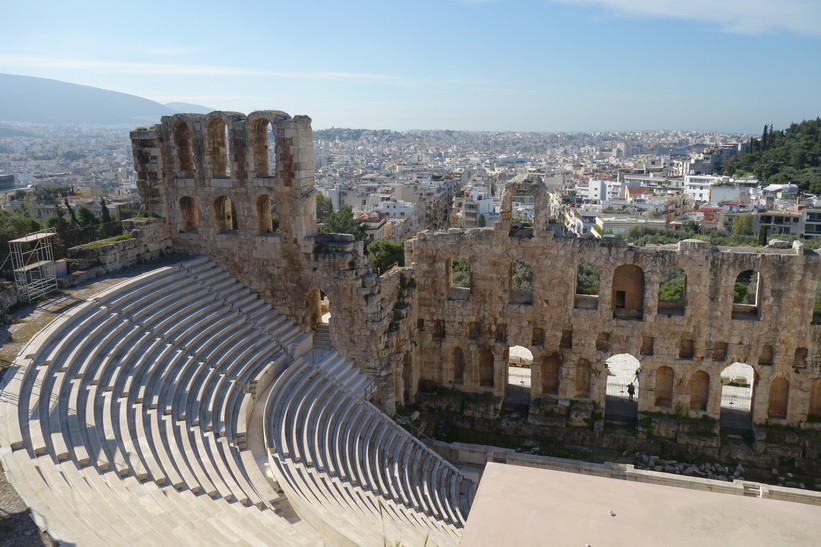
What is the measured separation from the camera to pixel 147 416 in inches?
593

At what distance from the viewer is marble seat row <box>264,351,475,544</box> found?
14.5m

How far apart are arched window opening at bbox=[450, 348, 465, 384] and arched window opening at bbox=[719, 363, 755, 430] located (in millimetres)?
9321

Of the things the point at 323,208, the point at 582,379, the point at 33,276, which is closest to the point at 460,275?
the point at 582,379

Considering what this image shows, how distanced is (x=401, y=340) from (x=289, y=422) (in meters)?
6.37

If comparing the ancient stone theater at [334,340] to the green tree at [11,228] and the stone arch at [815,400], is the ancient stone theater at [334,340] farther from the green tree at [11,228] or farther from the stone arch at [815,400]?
the green tree at [11,228]

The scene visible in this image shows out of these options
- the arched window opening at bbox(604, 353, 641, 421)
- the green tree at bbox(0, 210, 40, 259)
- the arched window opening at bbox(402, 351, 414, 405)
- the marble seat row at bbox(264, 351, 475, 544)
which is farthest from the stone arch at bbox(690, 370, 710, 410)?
the green tree at bbox(0, 210, 40, 259)

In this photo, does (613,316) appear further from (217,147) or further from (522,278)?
(522,278)

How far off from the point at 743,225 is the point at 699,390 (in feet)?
190

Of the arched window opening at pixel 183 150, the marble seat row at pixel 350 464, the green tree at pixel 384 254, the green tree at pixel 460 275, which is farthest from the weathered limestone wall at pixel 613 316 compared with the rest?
the green tree at pixel 384 254

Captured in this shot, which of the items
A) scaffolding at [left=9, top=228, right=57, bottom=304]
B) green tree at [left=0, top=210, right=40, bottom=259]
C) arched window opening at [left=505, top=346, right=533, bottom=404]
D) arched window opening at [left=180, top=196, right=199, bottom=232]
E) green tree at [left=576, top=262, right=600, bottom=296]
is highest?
arched window opening at [left=180, top=196, right=199, bottom=232]

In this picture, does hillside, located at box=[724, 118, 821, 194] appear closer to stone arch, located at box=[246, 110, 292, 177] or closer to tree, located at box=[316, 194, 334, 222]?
tree, located at box=[316, 194, 334, 222]

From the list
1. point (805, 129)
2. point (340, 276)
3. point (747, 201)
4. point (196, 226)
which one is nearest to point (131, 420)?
point (340, 276)

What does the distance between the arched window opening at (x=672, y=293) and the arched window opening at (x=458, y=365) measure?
7.40 metres

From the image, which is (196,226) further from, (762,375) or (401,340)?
(762,375)
